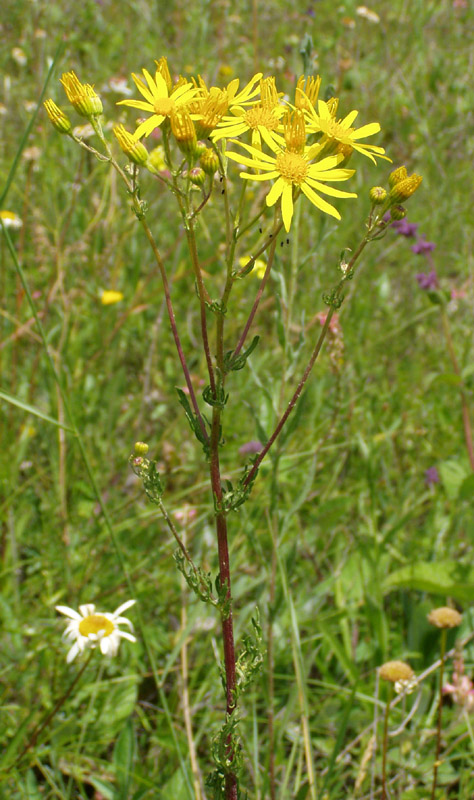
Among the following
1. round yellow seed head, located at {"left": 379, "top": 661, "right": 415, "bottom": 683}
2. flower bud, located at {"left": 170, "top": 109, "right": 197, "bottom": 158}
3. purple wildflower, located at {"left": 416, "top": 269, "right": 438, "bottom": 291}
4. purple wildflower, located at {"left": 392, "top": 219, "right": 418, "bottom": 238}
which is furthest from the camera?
purple wildflower, located at {"left": 392, "top": 219, "right": 418, "bottom": 238}

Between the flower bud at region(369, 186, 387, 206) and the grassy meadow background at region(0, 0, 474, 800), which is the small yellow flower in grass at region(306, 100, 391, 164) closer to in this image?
the flower bud at region(369, 186, 387, 206)

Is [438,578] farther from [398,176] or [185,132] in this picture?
[185,132]

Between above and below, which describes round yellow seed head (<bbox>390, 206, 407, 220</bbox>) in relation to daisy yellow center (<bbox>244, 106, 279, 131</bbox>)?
below

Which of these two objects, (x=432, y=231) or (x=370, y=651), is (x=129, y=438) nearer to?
(x=370, y=651)

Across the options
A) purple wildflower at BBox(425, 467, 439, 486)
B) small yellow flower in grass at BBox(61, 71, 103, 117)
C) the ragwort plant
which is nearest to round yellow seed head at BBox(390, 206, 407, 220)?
the ragwort plant

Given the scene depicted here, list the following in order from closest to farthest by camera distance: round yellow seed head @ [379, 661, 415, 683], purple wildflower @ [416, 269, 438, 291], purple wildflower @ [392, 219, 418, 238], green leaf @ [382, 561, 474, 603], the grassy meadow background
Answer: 1. round yellow seed head @ [379, 661, 415, 683]
2. the grassy meadow background
3. green leaf @ [382, 561, 474, 603]
4. purple wildflower @ [416, 269, 438, 291]
5. purple wildflower @ [392, 219, 418, 238]

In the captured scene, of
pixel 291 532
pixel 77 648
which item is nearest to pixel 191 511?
pixel 291 532

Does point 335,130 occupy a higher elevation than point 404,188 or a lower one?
higher

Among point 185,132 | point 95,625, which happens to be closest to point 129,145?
point 185,132
